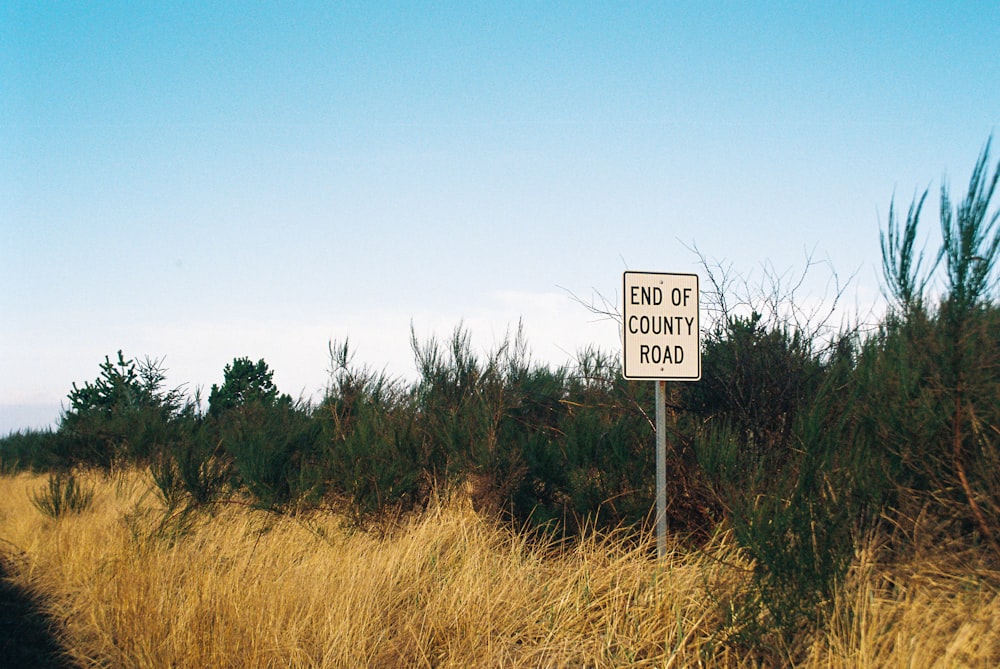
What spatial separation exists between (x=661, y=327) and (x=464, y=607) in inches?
108

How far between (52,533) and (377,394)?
15.8 feet

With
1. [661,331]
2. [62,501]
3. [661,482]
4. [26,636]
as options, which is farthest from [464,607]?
[62,501]

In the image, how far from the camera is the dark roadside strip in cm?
640

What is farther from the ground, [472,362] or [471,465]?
[472,362]

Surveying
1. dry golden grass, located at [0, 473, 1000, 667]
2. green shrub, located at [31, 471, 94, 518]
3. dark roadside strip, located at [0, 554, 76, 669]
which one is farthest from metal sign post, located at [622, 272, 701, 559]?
green shrub, located at [31, 471, 94, 518]

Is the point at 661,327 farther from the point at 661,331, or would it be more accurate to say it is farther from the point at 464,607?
the point at 464,607

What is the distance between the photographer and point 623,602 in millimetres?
5434

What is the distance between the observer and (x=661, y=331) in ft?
22.2

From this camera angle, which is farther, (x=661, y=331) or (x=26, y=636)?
(x=26, y=636)

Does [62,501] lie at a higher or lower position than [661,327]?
lower

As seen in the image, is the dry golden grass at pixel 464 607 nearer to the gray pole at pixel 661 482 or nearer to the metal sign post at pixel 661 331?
the gray pole at pixel 661 482

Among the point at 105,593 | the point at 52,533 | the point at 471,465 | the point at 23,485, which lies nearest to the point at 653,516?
the point at 471,465

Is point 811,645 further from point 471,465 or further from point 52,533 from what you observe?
point 52,533

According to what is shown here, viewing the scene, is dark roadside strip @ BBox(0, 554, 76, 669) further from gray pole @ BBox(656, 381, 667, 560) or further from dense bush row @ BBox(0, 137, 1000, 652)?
gray pole @ BBox(656, 381, 667, 560)
